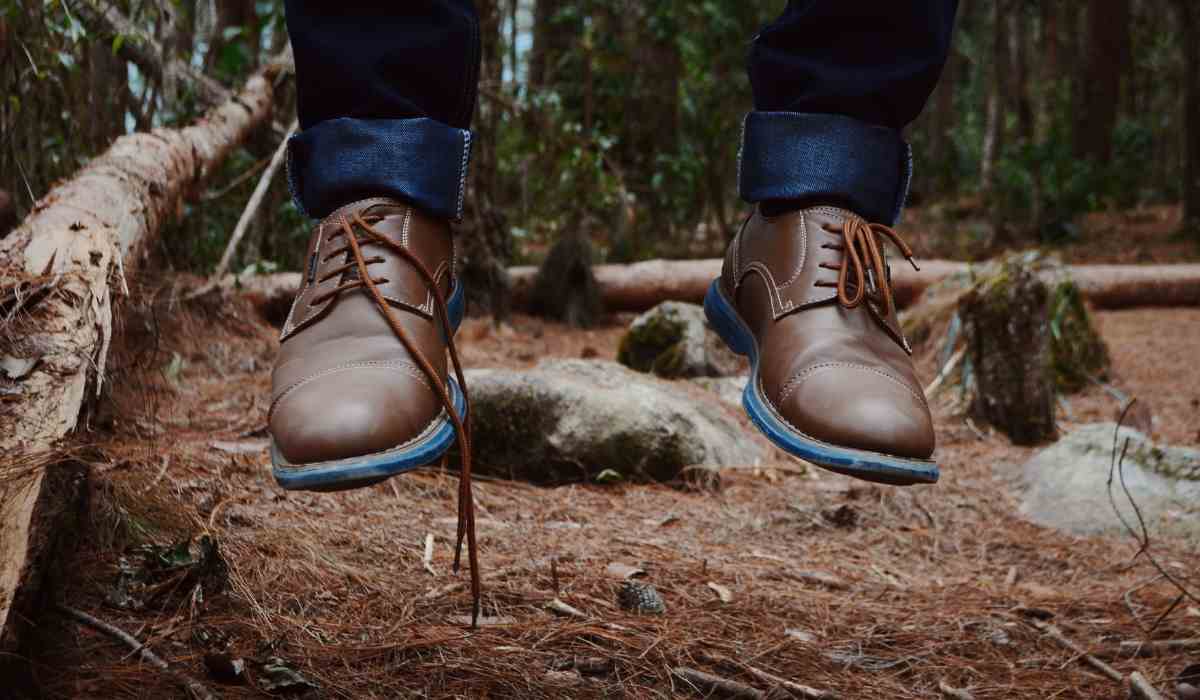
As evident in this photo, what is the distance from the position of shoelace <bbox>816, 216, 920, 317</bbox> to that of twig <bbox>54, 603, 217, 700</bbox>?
3.45ft

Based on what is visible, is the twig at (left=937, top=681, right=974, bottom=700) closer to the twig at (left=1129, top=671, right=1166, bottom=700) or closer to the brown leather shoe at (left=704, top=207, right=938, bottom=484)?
the twig at (left=1129, top=671, right=1166, bottom=700)

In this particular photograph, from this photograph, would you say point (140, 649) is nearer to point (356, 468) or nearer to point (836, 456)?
point (356, 468)

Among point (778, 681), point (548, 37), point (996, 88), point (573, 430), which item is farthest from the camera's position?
point (996, 88)

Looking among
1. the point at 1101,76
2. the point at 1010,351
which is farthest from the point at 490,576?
the point at 1101,76

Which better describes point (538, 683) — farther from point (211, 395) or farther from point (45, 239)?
point (211, 395)

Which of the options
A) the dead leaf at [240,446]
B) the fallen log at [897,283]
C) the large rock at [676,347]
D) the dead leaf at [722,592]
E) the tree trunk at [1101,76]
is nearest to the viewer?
the dead leaf at [722,592]

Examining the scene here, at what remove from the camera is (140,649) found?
51.1 inches

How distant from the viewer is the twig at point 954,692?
147 centimetres

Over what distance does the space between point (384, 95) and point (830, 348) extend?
0.77m

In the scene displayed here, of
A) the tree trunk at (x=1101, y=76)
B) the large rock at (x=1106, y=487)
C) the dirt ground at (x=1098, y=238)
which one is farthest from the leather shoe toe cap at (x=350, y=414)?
the tree trunk at (x=1101, y=76)

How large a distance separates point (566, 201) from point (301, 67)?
4.91 metres

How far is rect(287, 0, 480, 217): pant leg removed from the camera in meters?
1.46

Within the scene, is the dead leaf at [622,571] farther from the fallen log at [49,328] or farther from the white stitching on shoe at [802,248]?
the fallen log at [49,328]

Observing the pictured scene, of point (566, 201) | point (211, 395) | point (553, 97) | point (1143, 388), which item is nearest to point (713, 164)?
point (566, 201)
